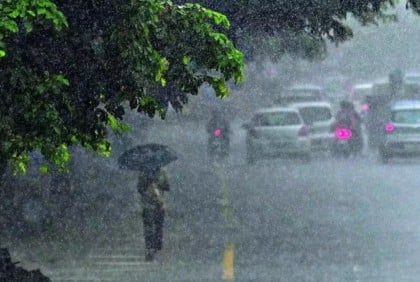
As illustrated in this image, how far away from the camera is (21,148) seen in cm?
736

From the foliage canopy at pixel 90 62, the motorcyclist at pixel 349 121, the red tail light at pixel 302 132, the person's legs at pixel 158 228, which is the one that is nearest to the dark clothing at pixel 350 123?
the motorcyclist at pixel 349 121

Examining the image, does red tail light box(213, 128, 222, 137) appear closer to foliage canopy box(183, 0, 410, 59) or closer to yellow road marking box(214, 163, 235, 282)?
yellow road marking box(214, 163, 235, 282)

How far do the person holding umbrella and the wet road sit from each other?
0.31 metres

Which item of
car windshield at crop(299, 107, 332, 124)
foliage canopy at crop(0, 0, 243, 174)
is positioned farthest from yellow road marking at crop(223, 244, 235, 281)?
car windshield at crop(299, 107, 332, 124)

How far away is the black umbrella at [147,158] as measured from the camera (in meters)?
14.7

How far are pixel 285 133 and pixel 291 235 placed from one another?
13180 millimetres

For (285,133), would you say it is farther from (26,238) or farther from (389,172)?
(26,238)

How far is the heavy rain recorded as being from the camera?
24.6 ft

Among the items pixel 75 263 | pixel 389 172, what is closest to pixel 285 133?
pixel 389 172

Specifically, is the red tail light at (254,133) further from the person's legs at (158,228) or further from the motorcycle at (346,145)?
the person's legs at (158,228)

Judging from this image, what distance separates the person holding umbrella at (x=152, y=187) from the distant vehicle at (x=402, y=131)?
14326 millimetres

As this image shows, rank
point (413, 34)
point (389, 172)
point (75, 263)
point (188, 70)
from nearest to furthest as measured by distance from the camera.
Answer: point (188, 70) → point (75, 263) → point (389, 172) → point (413, 34)

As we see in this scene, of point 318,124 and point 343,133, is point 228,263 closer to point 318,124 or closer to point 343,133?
point 343,133

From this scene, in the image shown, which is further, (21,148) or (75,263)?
(75,263)
